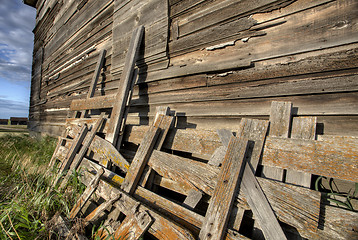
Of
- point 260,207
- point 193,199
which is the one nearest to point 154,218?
point 193,199

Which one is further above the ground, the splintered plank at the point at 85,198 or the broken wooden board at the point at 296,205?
the broken wooden board at the point at 296,205

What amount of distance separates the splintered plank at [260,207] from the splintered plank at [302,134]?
0.88 feet

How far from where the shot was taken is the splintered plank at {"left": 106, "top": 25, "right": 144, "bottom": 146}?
3.00 metres

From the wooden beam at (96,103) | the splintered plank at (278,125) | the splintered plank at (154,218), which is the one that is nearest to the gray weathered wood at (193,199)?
the splintered plank at (154,218)

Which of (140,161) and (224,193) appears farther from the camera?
(140,161)

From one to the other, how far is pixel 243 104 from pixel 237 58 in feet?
1.77

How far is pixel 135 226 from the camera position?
5.58 ft

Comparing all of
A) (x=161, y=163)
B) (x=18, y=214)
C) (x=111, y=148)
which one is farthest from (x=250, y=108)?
(x=18, y=214)

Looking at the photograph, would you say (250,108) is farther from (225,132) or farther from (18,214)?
(18,214)

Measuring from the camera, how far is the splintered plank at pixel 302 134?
1468 mm

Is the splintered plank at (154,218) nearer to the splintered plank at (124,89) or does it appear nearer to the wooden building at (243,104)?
the wooden building at (243,104)

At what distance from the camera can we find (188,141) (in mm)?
2045

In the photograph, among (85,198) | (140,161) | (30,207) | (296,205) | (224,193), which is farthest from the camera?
(30,207)

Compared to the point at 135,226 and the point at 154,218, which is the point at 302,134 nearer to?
the point at 154,218
